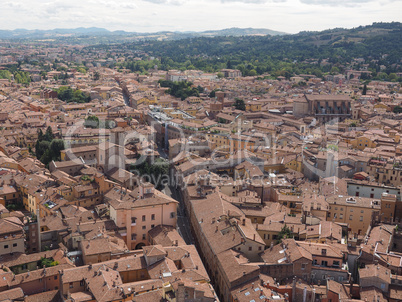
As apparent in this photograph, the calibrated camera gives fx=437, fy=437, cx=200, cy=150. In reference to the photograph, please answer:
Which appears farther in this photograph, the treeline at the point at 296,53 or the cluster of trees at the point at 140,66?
the cluster of trees at the point at 140,66

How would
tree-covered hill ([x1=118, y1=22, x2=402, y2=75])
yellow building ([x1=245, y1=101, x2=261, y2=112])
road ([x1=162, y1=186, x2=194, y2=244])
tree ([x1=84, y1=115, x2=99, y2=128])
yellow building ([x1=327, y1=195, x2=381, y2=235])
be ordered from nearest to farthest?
1. yellow building ([x1=327, y1=195, x2=381, y2=235])
2. road ([x1=162, y1=186, x2=194, y2=244])
3. tree ([x1=84, y1=115, x2=99, y2=128])
4. yellow building ([x1=245, y1=101, x2=261, y2=112])
5. tree-covered hill ([x1=118, y1=22, x2=402, y2=75])

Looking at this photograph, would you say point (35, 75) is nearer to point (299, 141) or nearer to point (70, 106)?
point (70, 106)

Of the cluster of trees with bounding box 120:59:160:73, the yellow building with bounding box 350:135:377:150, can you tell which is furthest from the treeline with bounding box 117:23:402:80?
the yellow building with bounding box 350:135:377:150

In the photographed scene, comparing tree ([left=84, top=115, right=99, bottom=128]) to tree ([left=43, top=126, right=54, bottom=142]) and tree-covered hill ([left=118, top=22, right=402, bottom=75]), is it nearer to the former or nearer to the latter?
tree ([left=43, top=126, right=54, bottom=142])

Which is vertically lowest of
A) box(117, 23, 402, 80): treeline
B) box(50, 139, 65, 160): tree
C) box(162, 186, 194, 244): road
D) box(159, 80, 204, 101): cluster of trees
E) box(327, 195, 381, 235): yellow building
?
box(162, 186, 194, 244): road

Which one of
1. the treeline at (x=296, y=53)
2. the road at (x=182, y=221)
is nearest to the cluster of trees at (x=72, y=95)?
the road at (x=182, y=221)

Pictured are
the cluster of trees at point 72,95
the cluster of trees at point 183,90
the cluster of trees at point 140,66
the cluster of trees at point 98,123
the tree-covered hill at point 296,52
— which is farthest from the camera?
the cluster of trees at point 140,66

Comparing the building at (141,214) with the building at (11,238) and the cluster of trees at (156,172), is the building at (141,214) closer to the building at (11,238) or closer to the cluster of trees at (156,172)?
the building at (11,238)
